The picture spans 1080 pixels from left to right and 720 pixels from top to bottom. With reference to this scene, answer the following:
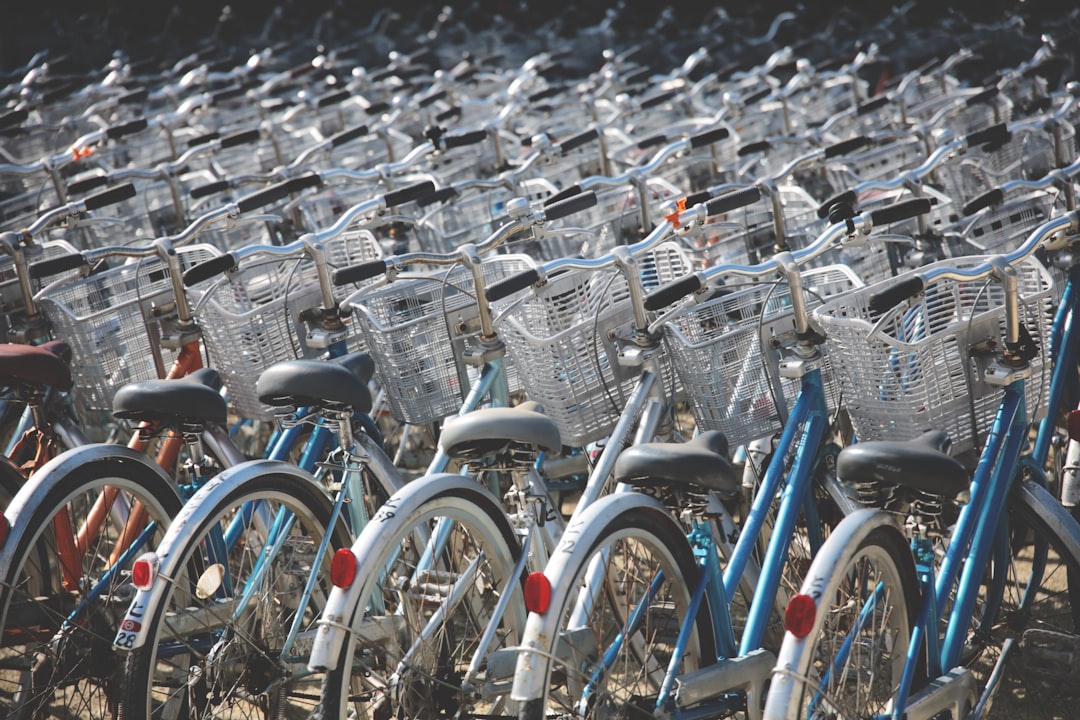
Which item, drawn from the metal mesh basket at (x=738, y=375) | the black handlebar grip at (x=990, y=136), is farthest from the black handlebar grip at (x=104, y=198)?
the black handlebar grip at (x=990, y=136)

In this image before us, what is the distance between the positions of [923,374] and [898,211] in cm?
78

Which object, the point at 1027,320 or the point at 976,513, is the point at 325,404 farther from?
the point at 1027,320

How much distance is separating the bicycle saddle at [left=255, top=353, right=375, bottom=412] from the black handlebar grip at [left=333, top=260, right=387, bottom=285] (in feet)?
1.96

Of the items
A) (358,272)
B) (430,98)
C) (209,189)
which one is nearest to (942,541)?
(358,272)

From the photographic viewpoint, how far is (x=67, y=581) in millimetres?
3688

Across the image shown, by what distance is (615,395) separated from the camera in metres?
3.89

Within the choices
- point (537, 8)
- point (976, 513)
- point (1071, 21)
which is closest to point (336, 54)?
point (537, 8)

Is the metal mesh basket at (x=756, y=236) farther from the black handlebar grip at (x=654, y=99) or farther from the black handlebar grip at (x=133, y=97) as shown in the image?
the black handlebar grip at (x=133, y=97)

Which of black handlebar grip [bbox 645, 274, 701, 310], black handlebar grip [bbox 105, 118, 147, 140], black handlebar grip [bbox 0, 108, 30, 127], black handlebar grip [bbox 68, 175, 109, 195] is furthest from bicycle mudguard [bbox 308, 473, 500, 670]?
black handlebar grip [bbox 0, 108, 30, 127]

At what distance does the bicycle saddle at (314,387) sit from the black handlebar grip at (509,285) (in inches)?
21.5

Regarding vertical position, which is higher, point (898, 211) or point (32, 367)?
point (32, 367)

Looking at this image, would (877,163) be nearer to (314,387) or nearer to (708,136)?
(708,136)

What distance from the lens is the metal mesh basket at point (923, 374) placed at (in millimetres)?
3365

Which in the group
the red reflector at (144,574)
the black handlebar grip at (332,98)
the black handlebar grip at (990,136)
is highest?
the black handlebar grip at (332,98)
